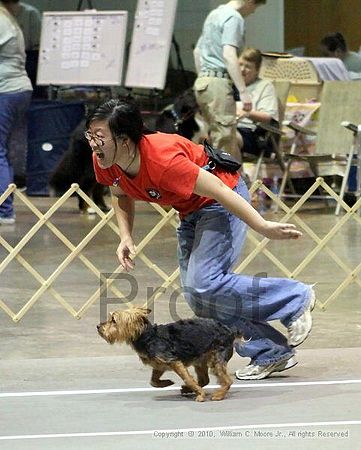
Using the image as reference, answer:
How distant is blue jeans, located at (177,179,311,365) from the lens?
3654 millimetres

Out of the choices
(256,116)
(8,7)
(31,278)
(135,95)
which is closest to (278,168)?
(256,116)

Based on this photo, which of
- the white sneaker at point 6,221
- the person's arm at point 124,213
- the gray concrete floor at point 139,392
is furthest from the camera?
the white sneaker at point 6,221

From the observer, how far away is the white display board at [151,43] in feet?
29.6

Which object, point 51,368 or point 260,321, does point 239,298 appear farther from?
point 51,368

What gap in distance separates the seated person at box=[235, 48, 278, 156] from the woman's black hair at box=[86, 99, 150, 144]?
4811mm

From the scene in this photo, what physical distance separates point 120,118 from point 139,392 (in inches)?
35.5

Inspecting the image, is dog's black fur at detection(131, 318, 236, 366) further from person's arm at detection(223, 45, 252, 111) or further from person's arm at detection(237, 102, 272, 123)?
person's arm at detection(237, 102, 272, 123)

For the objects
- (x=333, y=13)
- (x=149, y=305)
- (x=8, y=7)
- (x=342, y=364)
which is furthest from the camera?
(x=333, y=13)

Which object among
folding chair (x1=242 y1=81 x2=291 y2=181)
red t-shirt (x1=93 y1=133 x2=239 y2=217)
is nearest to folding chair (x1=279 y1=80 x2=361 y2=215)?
folding chair (x1=242 y1=81 x2=291 y2=181)

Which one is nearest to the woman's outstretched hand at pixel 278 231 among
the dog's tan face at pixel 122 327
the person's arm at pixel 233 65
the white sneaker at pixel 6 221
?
the dog's tan face at pixel 122 327

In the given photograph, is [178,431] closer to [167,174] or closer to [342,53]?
[167,174]

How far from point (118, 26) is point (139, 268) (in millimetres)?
3507

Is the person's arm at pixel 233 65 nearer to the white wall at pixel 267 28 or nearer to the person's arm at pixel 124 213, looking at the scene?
the person's arm at pixel 124 213

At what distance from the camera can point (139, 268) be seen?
6.12 m
